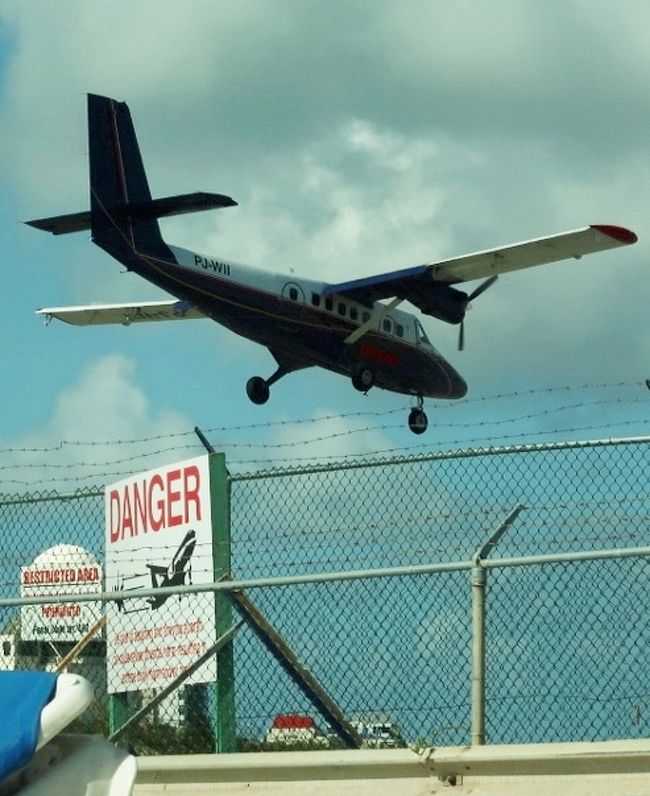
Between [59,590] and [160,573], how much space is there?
1.15 m

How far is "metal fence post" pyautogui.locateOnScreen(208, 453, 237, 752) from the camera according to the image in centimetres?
1062

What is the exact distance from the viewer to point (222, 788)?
9.31m

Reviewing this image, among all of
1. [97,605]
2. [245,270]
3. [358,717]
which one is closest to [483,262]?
[245,270]

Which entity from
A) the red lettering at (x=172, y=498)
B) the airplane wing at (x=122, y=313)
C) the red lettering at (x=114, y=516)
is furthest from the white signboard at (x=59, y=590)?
the airplane wing at (x=122, y=313)

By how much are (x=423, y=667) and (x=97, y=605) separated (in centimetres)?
432

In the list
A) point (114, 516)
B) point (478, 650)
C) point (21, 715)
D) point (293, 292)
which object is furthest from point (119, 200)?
point (21, 715)

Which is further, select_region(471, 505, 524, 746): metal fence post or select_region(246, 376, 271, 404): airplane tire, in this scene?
select_region(246, 376, 271, 404): airplane tire

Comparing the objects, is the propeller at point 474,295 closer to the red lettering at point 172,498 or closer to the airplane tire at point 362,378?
the airplane tire at point 362,378

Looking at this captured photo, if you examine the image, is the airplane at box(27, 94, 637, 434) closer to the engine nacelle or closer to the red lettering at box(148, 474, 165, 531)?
the engine nacelle

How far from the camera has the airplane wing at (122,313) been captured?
42.5 meters

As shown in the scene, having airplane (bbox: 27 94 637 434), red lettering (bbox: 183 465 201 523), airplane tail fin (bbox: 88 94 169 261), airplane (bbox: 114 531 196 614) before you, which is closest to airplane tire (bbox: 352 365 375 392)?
airplane (bbox: 27 94 637 434)

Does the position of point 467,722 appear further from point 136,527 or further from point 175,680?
point 136,527

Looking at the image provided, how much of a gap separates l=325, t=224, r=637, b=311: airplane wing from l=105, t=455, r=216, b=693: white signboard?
2413 centimetres

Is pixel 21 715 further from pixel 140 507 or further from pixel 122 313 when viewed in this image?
pixel 122 313
